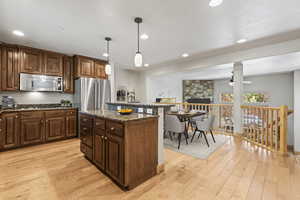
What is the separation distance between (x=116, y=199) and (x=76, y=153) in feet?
5.74

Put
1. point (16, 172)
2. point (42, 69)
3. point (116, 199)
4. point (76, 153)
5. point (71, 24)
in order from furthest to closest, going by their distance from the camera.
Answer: point (42, 69) → point (76, 153) → point (71, 24) → point (16, 172) → point (116, 199)

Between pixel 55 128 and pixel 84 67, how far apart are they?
1.94 m

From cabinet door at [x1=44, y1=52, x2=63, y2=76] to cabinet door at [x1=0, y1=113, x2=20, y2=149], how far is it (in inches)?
52.6

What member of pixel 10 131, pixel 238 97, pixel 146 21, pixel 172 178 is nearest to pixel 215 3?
pixel 146 21

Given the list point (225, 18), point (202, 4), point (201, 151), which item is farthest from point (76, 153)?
point (225, 18)

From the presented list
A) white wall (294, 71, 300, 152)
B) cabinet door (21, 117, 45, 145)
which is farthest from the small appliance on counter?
white wall (294, 71, 300, 152)

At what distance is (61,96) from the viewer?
4180mm

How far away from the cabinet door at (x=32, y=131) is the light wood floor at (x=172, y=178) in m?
0.45

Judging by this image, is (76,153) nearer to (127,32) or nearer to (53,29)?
(53,29)

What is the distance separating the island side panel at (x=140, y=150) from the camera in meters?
1.67

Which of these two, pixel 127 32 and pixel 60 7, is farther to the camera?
pixel 127 32

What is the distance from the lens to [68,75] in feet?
13.2

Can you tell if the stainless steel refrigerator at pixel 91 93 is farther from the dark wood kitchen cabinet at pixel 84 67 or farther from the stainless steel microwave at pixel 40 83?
the stainless steel microwave at pixel 40 83

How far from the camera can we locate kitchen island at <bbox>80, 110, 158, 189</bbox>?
65.1 inches
